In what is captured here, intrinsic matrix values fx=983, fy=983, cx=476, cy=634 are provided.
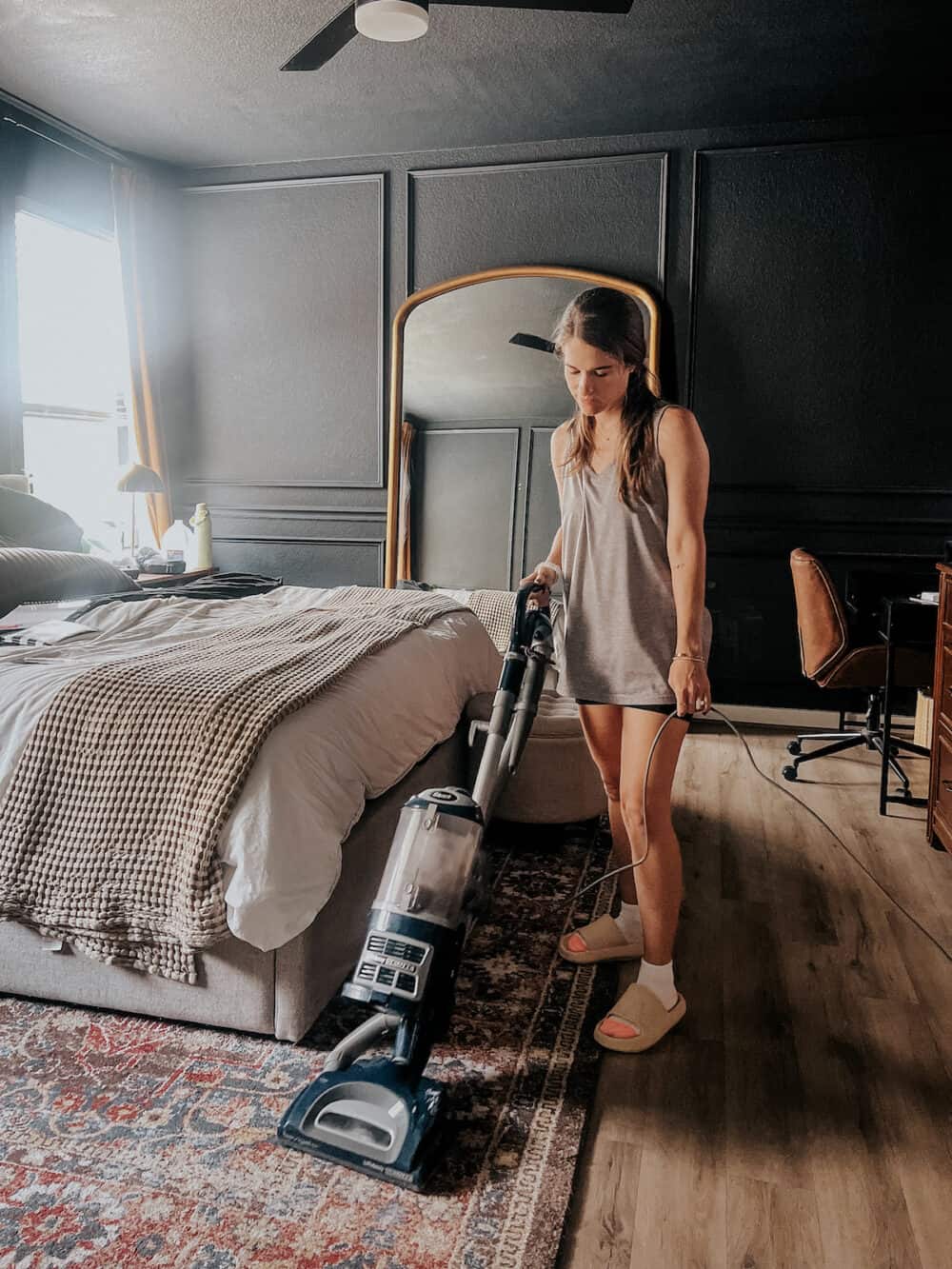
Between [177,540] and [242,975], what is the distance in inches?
136

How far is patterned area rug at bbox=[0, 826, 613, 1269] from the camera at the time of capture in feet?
4.52

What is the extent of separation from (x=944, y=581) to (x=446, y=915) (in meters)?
2.06

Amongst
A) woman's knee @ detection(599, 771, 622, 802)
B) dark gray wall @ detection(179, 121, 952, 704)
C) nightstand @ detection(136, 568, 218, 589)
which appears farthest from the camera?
dark gray wall @ detection(179, 121, 952, 704)

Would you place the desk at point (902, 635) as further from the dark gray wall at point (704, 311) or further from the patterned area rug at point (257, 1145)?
the patterned area rug at point (257, 1145)

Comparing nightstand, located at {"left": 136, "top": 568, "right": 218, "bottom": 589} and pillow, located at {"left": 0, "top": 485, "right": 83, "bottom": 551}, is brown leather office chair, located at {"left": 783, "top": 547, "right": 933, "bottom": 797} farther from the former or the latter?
pillow, located at {"left": 0, "top": 485, "right": 83, "bottom": 551}

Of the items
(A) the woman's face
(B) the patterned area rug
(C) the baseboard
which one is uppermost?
(A) the woman's face

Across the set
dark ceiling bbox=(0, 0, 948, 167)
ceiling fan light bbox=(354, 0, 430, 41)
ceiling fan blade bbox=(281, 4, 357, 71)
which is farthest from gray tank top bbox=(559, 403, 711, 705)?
dark ceiling bbox=(0, 0, 948, 167)

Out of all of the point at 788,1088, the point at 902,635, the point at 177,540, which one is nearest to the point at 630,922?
the point at 788,1088

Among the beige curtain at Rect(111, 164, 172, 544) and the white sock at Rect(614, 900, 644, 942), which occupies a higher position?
the beige curtain at Rect(111, 164, 172, 544)

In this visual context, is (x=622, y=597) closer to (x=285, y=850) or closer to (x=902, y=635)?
(x=285, y=850)

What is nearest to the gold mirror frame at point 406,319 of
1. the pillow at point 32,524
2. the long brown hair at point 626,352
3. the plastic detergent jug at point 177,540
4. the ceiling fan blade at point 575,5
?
the plastic detergent jug at point 177,540

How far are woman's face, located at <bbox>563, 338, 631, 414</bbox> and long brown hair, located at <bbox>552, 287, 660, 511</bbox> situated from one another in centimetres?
1

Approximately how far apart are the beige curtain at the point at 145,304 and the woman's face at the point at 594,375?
3.51m

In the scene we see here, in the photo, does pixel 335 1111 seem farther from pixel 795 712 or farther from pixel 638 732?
pixel 795 712
